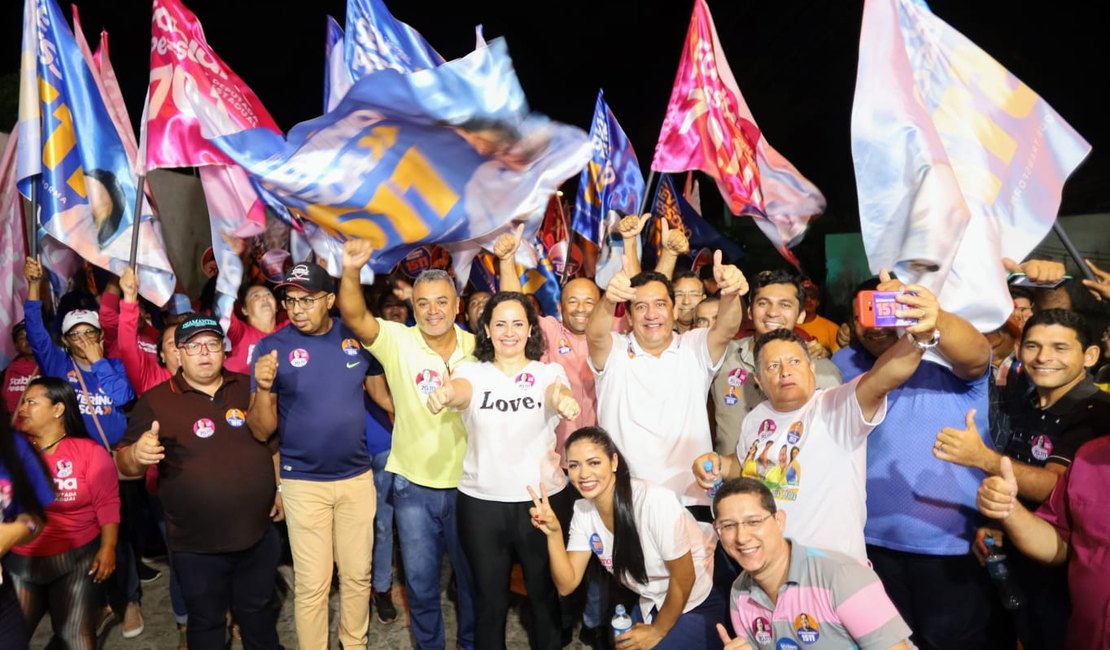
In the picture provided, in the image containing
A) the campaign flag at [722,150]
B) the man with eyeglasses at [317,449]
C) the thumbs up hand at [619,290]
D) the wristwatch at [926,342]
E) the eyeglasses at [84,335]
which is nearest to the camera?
the wristwatch at [926,342]

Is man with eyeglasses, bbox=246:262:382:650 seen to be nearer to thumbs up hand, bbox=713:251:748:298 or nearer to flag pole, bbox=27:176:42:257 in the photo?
flag pole, bbox=27:176:42:257

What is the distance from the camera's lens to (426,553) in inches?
156

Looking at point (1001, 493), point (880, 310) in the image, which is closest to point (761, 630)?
point (1001, 493)

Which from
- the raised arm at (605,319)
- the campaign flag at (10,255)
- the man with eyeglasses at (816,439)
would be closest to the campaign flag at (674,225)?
the raised arm at (605,319)

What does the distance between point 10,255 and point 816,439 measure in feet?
15.3

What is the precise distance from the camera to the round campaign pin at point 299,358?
3.94m

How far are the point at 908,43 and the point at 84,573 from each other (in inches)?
173

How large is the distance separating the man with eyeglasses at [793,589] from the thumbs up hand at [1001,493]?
454 mm

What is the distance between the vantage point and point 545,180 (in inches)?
164

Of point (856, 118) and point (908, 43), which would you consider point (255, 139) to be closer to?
point (856, 118)

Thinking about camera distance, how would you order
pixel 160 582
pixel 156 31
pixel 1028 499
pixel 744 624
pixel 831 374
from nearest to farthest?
pixel 744 624, pixel 1028 499, pixel 831 374, pixel 156 31, pixel 160 582

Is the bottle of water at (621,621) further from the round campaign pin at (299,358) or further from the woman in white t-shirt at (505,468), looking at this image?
the round campaign pin at (299,358)

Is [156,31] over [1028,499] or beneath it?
over

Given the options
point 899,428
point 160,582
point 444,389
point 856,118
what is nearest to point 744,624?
point 899,428
